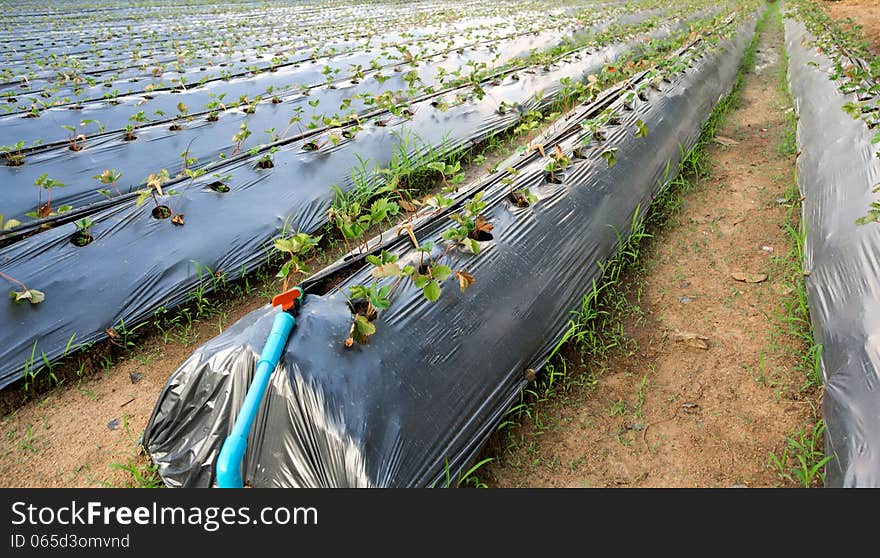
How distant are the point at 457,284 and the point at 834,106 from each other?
4.28 meters

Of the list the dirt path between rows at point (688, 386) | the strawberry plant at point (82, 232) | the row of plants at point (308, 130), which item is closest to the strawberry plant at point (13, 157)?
the row of plants at point (308, 130)

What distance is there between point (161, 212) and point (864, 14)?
1610cm

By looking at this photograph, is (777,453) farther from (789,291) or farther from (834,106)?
(834,106)

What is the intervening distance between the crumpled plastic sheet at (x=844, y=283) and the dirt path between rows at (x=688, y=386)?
21cm

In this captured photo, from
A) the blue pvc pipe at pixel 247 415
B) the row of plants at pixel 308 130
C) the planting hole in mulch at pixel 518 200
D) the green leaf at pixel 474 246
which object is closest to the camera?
the blue pvc pipe at pixel 247 415

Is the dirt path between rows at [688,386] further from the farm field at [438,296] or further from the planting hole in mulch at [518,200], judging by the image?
the planting hole in mulch at [518,200]

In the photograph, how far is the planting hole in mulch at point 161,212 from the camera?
9.25ft

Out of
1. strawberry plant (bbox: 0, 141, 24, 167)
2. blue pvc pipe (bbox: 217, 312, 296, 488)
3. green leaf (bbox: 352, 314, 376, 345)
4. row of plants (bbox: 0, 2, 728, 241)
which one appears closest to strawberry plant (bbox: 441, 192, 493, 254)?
green leaf (bbox: 352, 314, 376, 345)

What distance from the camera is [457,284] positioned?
78.6 inches

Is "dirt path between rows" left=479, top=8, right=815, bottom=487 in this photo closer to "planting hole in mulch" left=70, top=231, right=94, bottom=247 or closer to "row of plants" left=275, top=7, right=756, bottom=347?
"row of plants" left=275, top=7, right=756, bottom=347

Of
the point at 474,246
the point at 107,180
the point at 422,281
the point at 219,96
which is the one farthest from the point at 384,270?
the point at 219,96
